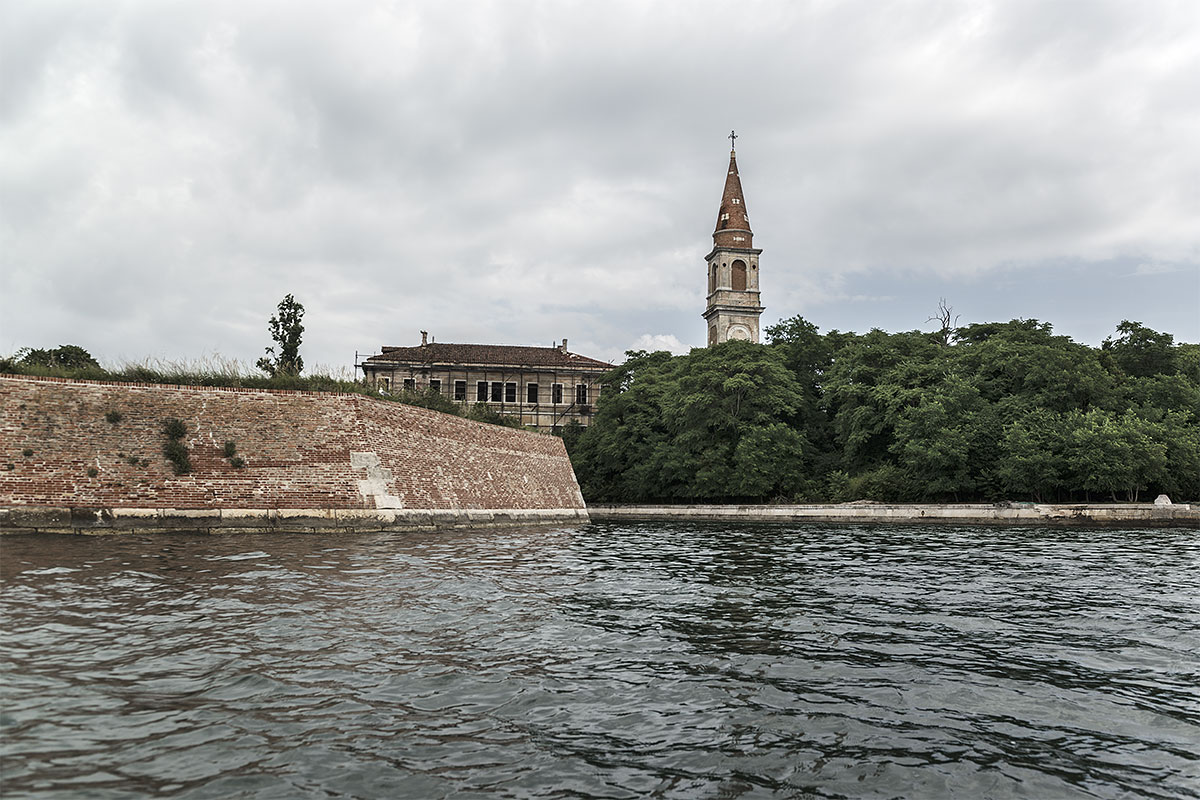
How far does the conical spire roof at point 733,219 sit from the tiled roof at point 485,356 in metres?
18.6

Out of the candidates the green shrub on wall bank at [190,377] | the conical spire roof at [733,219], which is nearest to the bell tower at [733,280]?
the conical spire roof at [733,219]

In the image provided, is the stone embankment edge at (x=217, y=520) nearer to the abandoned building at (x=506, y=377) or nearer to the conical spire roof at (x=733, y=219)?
the abandoned building at (x=506, y=377)

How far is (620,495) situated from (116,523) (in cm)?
3802

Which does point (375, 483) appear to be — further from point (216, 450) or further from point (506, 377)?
point (506, 377)

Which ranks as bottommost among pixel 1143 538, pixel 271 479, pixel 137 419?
pixel 1143 538

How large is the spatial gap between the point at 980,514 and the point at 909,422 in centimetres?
626

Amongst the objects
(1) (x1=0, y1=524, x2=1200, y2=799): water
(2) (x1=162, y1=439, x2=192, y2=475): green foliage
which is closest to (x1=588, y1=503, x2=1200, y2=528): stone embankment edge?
(1) (x1=0, y1=524, x2=1200, y2=799): water

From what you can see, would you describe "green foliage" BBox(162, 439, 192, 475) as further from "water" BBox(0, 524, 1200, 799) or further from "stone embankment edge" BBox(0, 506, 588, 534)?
"water" BBox(0, 524, 1200, 799)

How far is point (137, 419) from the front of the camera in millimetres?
20969

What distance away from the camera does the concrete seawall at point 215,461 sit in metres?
19.2

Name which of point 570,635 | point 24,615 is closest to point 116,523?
point 24,615

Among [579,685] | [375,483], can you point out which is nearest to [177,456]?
[375,483]

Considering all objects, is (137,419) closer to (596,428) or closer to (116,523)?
(116,523)

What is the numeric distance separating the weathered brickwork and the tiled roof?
44.5 m
